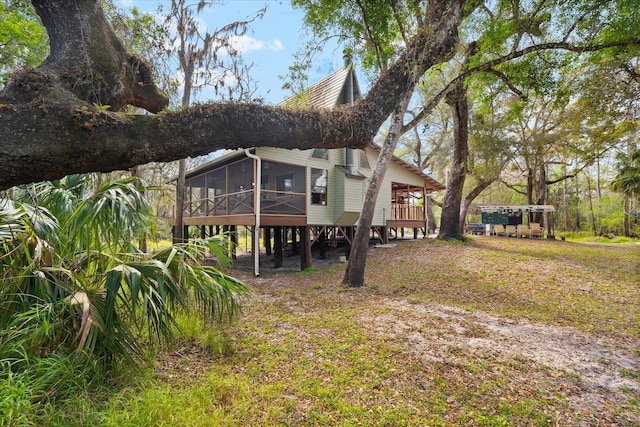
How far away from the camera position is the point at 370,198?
716cm

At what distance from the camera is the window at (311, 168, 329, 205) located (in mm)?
12413

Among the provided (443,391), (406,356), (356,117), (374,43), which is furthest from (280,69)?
(443,391)

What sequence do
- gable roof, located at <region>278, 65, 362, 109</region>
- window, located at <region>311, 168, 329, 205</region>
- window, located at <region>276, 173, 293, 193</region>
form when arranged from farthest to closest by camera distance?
window, located at <region>276, 173, 293, 193</region> → window, located at <region>311, 168, 329, 205</region> → gable roof, located at <region>278, 65, 362, 109</region>

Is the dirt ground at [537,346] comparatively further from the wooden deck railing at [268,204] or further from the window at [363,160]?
the window at [363,160]

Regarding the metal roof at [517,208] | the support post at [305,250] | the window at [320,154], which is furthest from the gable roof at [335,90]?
the metal roof at [517,208]

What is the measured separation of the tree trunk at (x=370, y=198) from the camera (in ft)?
22.5

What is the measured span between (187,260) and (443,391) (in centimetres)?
315

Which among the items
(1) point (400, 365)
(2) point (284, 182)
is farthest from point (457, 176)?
(1) point (400, 365)

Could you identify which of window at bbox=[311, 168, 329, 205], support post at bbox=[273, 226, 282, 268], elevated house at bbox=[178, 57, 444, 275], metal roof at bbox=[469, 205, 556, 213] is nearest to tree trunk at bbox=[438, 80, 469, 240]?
elevated house at bbox=[178, 57, 444, 275]

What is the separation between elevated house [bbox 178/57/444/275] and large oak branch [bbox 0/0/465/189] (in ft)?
22.0

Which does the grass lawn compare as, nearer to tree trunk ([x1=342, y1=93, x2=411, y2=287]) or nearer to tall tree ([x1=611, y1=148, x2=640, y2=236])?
tree trunk ([x1=342, y1=93, x2=411, y2=287])

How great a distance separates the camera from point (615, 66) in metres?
9.13

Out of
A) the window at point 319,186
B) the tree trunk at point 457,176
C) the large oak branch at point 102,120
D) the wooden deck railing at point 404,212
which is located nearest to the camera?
the large oak branch at point 102,120

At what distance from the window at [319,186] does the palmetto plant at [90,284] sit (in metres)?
9.05
